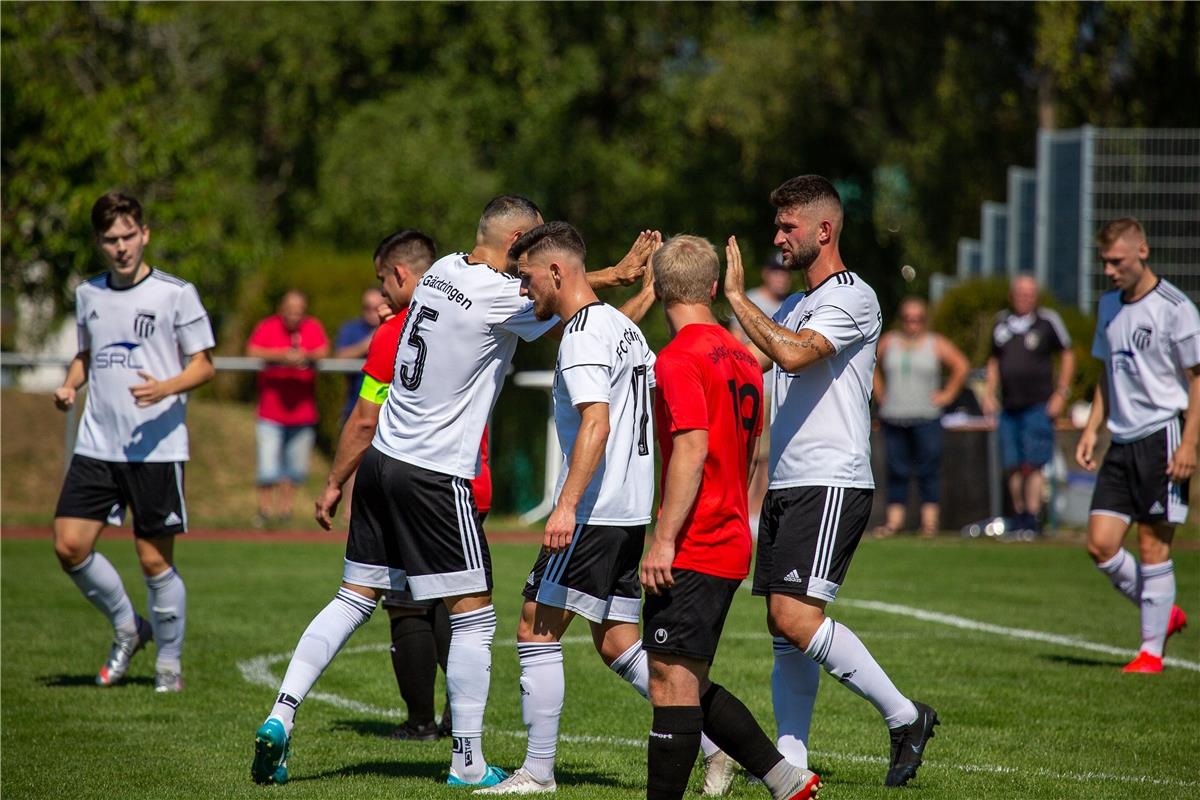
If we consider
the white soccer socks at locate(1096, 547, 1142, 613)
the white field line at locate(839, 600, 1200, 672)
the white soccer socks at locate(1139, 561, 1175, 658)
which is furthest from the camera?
the white field line at locate(839, 600, 1200, 672)

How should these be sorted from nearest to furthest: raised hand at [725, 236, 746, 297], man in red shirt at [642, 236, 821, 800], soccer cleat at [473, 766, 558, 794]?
man in red shirt at [642, 236, 821, 800]
raised hand at [725, 236, 746, 297]
soccer cleat at [473, 766, 558, 794]

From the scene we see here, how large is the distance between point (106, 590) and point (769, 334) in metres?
4.34

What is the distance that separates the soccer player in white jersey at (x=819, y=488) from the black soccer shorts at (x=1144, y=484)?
3232 millimetres

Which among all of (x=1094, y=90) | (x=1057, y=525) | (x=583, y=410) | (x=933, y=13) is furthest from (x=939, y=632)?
(x=933, y=13)

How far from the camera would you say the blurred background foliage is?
70.7 feet

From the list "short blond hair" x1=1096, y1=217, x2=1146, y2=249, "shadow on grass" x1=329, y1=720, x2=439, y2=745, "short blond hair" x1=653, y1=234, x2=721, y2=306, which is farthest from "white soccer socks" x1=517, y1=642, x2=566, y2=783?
"short blond hair" x1=1096, y1=217, x2=1146, y2=249

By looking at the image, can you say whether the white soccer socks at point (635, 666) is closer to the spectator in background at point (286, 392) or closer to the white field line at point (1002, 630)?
the white field line at point (1002, 630)

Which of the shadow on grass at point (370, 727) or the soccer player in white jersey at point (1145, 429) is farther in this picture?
the soccer player in white jersey at point (1145, 429)

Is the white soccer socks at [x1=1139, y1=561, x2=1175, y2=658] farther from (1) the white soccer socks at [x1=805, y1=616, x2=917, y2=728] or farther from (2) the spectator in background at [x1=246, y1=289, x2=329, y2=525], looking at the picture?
(2) the spectator in background at [x1=246, y1=289, x2=329, y2=525]

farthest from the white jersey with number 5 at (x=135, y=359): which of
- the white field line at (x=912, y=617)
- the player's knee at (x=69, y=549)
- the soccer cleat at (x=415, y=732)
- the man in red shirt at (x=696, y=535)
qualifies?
the man in red shirt at (x=696, y=535)

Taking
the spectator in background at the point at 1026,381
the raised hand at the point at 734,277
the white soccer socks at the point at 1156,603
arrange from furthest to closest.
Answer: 1. the spectator in background at the point at 1026,381
2. the white soccer socks at the point at 1156,603
3. the raised hand at the point at 734,277

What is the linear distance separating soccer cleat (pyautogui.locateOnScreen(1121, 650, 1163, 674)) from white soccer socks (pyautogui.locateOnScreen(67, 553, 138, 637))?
5626 mm

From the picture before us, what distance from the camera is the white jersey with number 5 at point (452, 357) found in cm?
Answer: 595

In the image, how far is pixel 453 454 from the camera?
600 cm
